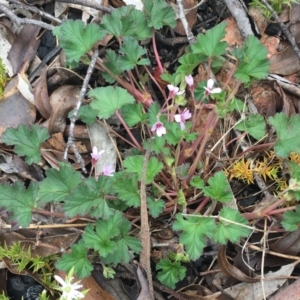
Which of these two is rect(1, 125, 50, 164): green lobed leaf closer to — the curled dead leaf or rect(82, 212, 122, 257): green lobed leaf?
the curled dead leaf

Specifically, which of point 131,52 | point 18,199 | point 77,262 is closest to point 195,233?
point 77,262

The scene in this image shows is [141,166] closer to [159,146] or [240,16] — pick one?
[159,146]

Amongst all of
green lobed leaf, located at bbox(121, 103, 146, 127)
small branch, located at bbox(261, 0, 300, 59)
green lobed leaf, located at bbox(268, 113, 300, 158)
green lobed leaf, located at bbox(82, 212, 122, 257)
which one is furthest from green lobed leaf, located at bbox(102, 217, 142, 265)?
small branch, located at bbox(261, 0, 300, 59)

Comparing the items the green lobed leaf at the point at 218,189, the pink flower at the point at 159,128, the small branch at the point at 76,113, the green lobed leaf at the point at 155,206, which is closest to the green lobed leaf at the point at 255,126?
the green lobed leaf at the point at 218,189

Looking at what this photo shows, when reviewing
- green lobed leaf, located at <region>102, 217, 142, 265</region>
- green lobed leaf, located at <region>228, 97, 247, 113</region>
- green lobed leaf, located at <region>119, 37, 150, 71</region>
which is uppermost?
green lobed leaf, located at <region>119, 37, 150, 71</region>

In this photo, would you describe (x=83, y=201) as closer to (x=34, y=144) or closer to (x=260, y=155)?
(x=34, y=144)
